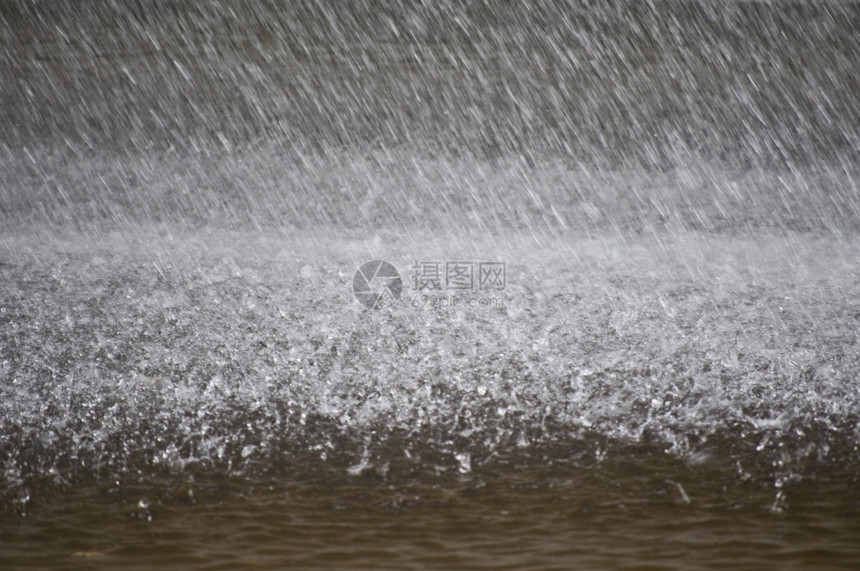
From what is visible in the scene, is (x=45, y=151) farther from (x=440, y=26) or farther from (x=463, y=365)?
(x=463, y=365)

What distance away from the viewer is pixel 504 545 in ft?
4.90

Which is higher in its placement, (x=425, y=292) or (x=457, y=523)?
(x=425, y=292)

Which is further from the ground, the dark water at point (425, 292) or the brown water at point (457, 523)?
the dark water at point (425, 292)

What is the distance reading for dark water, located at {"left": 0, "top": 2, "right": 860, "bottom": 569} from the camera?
5.30ft

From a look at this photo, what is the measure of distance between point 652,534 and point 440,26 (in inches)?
168

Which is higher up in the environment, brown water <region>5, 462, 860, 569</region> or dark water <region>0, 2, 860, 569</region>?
dark water <region>0, 2, 860, 569</region>

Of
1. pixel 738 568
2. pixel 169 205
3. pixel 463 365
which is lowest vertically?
pixel 738 568

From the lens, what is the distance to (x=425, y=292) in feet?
11.4

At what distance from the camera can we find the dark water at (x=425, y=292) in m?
1.62

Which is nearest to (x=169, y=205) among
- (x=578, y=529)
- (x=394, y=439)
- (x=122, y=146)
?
(x=122, y=146)

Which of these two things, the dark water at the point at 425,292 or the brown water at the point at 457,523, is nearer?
the brown water at the point at 457,523

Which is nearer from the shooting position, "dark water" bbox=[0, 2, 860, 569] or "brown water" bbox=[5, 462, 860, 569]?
"brown water" bbox=[5, 462, 860, 569]

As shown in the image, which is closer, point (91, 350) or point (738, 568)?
point (738, 568)

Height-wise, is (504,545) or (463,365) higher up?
(463,365)
